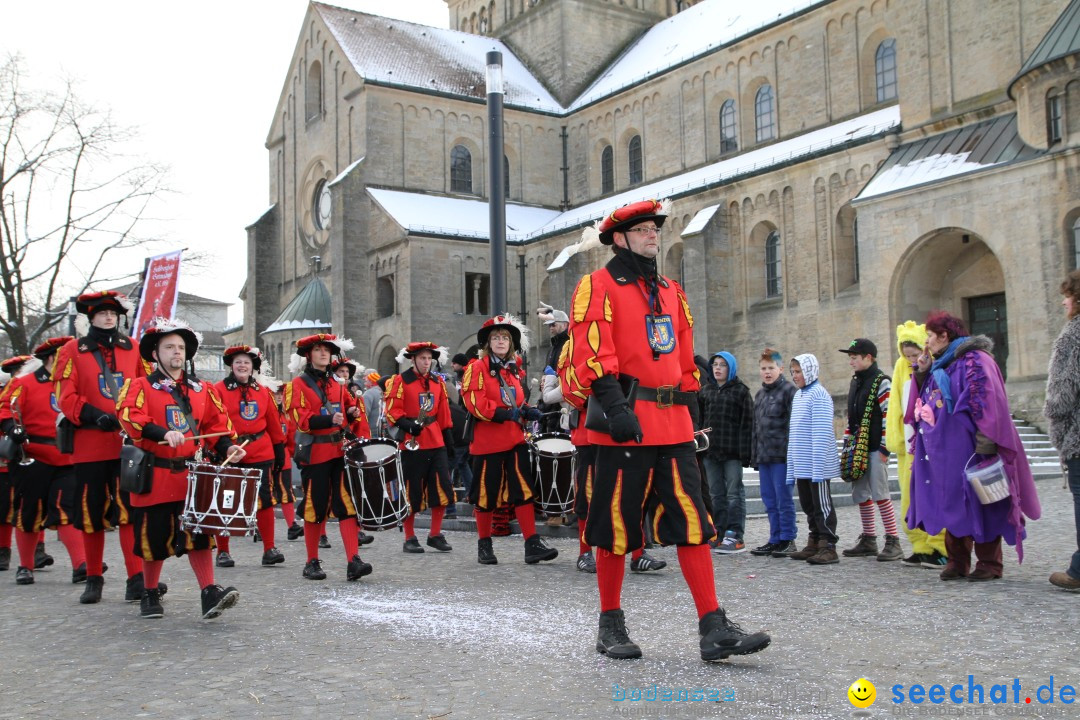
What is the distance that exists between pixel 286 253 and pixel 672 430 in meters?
43.3

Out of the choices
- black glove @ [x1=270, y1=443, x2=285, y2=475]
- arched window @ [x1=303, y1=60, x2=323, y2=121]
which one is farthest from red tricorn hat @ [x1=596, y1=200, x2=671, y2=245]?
arched window @ [x1=303, y1=60, x2=323, y2=121]

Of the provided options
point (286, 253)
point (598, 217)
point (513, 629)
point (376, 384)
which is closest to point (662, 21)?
point (598, 217)

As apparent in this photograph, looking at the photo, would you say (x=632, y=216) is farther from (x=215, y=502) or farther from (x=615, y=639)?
(x=215, y=502)

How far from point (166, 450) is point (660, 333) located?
138 inches

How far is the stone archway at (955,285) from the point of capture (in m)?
25.2

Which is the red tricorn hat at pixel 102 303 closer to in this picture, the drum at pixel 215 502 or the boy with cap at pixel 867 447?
the drum at pixel 215 502

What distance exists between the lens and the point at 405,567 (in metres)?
9.47

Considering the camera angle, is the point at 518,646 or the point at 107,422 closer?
the point at 518,646

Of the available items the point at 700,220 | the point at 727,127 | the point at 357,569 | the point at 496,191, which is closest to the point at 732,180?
the point at 700,220

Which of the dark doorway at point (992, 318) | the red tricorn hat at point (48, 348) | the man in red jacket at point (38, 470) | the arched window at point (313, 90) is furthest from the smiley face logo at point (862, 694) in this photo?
the arched window at point (313, 90)

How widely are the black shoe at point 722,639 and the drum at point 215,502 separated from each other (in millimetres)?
3259

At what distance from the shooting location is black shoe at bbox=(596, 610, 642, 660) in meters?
5.21

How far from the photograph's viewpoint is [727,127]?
37281 mm

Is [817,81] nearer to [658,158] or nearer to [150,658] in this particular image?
[658,158]
